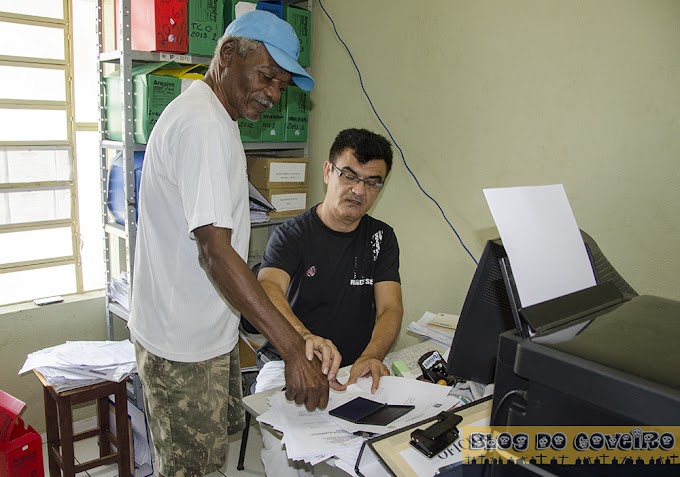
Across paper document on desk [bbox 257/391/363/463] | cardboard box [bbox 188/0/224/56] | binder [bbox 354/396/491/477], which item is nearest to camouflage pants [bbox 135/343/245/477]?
paper document on desk [bbox 257/391/363/463]

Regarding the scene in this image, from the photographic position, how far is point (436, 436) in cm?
100

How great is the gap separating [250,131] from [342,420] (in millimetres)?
1767

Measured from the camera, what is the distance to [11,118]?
239 cm

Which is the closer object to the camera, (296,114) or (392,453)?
(392,453)

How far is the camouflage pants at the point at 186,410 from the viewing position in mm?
1479

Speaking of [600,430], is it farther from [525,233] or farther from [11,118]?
[11,118]

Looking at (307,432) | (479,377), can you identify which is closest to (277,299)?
(307,432)

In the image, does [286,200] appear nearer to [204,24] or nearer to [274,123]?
[274,123]

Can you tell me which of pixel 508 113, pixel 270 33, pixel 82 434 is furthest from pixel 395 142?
pixel 82 434

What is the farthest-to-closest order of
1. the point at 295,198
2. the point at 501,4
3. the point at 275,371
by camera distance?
the point at 295,198 < the point at 501,4 < the point at 275,371

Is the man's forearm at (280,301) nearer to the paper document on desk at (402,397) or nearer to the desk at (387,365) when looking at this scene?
the desk at (387,365)

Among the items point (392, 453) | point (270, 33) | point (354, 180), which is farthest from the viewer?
point (354, 180)

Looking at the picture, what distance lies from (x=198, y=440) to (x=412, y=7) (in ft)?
6.05

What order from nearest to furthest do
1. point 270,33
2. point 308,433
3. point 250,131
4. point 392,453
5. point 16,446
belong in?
point 392,453 → point 308,433 → point 270,33 → point 16,446 → point 250,131
